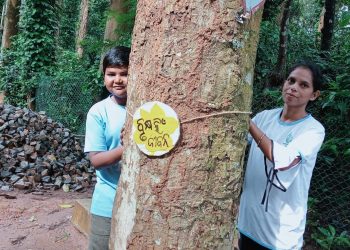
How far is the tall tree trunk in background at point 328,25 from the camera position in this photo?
543cm

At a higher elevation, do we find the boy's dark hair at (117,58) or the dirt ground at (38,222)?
the boy's dark hair at (117,58)

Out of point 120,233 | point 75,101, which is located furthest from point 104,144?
point 75,101

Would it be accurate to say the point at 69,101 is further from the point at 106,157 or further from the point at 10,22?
the point at 106,157

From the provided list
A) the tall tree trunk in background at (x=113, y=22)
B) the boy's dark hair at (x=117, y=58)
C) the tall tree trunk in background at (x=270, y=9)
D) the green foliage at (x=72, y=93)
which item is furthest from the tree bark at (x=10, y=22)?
the boy's dark hair at (x=117, y=58)

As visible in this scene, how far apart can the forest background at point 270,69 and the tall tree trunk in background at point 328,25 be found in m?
0.01

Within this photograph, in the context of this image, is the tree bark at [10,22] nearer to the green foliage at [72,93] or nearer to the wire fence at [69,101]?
the green foliage at [72,93]

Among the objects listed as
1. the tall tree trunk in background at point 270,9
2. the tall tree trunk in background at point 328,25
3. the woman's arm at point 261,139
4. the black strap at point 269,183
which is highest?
the tall tree trunk in background at point 270,9

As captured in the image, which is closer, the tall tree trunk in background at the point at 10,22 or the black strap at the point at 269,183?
the black strap at the point at 269,183

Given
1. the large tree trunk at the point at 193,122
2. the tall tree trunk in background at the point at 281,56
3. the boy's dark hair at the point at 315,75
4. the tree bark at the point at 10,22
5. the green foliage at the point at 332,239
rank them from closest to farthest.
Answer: the large tree trunk at the point at 193,122 < the boy's dark hair at the point at 315,75 < the green foliage at the point at 332,239 < the tall tree trunk in background at the point at 281,56 < the tree bark at the point at 10,22

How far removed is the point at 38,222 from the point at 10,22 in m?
10.4

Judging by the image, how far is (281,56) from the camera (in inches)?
202

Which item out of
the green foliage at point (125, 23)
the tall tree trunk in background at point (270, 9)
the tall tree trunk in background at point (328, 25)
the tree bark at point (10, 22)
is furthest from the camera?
the tree bark at point (10, 22)

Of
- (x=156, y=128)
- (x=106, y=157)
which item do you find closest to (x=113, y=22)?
(x=106, y=157)

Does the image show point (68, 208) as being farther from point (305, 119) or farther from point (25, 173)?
point (305, 119)
